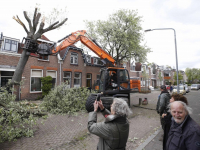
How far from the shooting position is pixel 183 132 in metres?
1.56

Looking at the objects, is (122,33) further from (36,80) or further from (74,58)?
(36,80)

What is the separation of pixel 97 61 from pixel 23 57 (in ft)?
46.7

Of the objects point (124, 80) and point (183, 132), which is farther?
point (124, 80)

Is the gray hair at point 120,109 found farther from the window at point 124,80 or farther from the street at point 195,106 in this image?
the street at point 195,106

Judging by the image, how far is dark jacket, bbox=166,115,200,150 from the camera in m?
1.41

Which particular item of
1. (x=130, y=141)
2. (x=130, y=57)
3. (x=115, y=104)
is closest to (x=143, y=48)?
(x=130, y=57)

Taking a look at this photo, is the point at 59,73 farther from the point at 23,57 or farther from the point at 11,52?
the point at 23,57

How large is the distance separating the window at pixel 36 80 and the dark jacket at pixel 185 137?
1298 centimetres

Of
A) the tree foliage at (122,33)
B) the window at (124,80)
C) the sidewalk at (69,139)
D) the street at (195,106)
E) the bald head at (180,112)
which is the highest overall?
the tree foliage at (122,33)

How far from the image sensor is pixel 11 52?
10898 millimetres

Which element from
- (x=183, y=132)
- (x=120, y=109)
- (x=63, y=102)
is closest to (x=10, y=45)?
(x=63, y=102)

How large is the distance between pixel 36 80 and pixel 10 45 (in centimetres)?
396

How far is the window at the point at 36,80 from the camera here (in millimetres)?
12070

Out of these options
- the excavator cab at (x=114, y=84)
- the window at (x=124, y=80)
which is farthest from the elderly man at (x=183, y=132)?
the window at (x=124, y=80)
